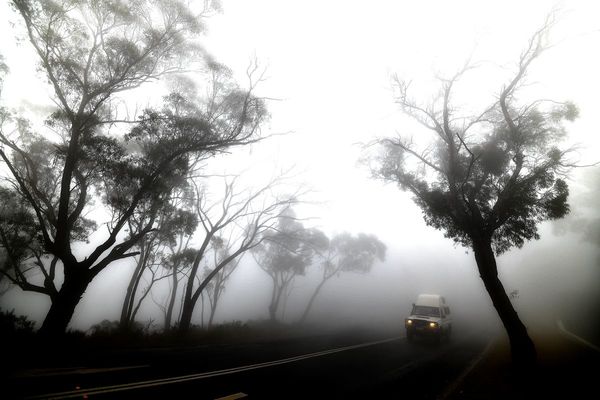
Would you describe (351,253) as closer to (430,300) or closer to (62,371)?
(430,300)

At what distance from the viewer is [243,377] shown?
7.13 meters

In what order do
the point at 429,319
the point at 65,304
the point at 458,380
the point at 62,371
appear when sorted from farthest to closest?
the point at 429,319
the point at 65,304
the point at 458,380
the point at 62,371

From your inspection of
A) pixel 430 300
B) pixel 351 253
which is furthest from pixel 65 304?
pixel 351 253

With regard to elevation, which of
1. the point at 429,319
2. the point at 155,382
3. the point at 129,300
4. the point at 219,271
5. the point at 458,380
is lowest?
the point at 458,380

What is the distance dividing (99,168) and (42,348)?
7292 millimetres

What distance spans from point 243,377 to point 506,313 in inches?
395

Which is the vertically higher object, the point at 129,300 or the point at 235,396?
the point at 129,300

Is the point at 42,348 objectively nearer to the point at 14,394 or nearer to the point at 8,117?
the point at 14,394

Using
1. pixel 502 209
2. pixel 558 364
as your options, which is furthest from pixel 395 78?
pixel 558 364

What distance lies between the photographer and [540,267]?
211ft

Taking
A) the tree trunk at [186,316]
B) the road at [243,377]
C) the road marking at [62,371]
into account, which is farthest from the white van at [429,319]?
the road marking at [62,371]

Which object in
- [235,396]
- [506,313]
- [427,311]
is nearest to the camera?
[235,396]

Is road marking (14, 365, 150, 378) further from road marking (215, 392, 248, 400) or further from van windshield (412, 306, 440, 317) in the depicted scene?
van windshield (412, 306, 440, 317)

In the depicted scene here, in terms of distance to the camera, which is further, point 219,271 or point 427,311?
point 219,271
